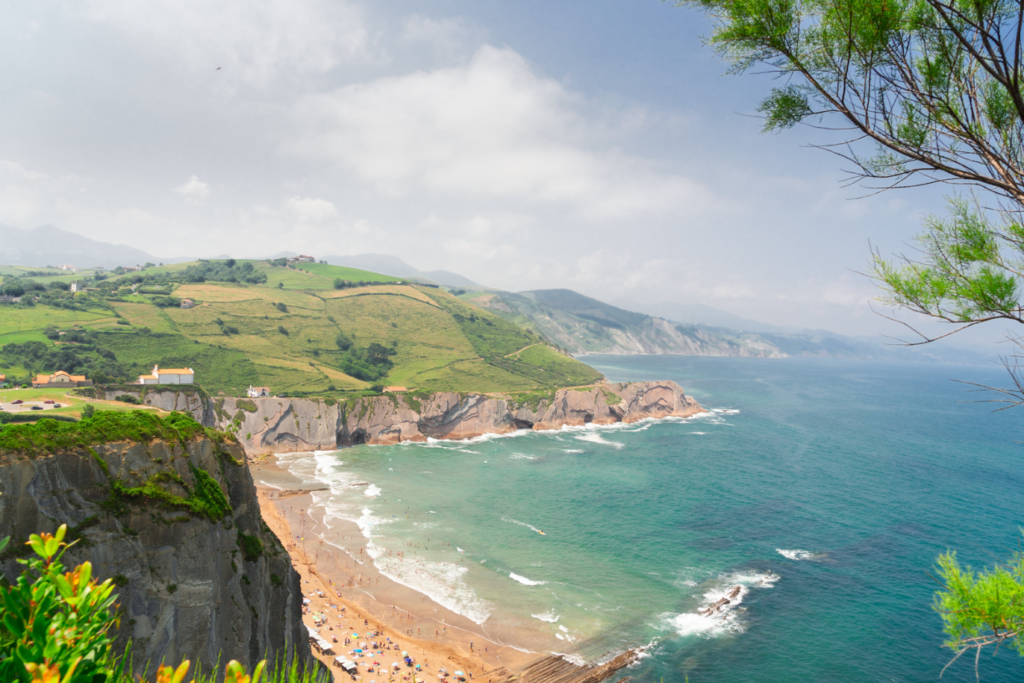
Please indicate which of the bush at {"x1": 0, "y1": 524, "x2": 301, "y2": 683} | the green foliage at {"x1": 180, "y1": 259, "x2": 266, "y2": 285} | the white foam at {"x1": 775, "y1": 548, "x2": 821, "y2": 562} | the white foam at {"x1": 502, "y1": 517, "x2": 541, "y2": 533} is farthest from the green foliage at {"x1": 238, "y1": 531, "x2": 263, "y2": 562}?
the green foliage at {"x1": 180, "y1": 259, "x2": 266, "y2": 285}

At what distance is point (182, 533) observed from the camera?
50.9 ft

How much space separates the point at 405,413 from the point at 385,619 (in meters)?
43.5

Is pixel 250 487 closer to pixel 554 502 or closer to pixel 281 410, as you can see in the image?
pixel 554 502

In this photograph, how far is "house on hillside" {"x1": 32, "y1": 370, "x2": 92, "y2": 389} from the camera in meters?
48.3

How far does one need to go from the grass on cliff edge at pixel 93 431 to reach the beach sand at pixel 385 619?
1513cm

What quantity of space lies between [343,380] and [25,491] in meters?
68.3

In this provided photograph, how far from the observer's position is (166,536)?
1514 cm

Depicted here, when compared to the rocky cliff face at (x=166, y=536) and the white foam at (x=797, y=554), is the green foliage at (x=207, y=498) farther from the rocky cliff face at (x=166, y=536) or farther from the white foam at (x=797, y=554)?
the white foam at (x=797, y=554)

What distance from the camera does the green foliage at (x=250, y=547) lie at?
17812 millimetres

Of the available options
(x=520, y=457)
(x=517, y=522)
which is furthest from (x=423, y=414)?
(x=517, y=522)

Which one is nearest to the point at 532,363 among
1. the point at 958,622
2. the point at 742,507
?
the point at 742,507

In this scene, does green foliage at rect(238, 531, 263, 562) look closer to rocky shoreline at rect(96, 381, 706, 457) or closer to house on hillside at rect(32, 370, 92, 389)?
rocky shoreline at rect(96, 381, 706, 457)

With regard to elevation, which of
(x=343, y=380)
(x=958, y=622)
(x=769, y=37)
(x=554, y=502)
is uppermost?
(x=769, y=37)

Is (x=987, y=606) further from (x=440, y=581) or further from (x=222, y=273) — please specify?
(x=222, y=273)
